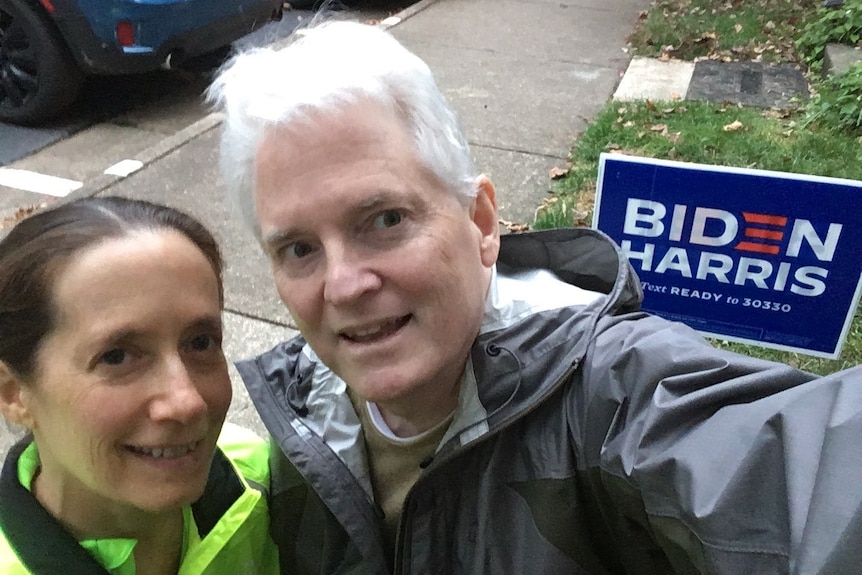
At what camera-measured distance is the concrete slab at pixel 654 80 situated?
230 inches

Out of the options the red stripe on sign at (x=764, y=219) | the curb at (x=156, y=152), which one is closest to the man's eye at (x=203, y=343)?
the red stripe on sign at (x=764, y=219)

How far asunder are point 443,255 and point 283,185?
31 cm

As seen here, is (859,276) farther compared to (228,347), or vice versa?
(228,347)

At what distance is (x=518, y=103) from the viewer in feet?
19.3

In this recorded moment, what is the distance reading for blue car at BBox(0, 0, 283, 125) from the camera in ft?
16.0

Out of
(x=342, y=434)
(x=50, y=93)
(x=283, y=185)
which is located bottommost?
(x=50, y=93)

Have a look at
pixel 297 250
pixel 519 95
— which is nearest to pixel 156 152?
pixel 519 95

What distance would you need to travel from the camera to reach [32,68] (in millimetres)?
5090

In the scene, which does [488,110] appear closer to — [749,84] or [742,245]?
[749,84]

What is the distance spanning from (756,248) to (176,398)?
1506 millimetres

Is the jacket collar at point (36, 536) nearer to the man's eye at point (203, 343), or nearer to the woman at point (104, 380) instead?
the woman at point (104, 380)

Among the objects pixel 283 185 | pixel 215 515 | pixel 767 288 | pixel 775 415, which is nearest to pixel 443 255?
pixel 283 185

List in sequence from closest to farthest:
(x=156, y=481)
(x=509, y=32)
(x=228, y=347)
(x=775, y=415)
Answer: (x=775, y=415) → (x=156, y=481) → (x=228, y=347) → (x=509, y=32)

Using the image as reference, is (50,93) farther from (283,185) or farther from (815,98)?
(815,98)
